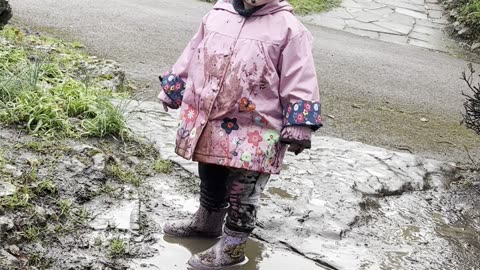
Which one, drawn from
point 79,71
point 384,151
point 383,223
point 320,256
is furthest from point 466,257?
point 79,71

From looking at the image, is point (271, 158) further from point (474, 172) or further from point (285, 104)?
point (474, 172)

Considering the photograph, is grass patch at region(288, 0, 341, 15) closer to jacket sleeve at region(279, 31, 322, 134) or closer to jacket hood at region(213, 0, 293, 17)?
jacket hood at region(213, 0, 293, 17)

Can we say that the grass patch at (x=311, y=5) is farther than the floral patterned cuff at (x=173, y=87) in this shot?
Yes

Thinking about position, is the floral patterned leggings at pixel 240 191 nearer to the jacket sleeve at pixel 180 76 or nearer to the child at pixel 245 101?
the child at pixel 245 101

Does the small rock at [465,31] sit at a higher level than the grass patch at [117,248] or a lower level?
higher

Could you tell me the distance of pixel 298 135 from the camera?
8.20 ft

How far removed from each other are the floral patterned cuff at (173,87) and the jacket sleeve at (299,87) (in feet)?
1.65

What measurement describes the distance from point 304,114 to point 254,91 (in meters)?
0.24

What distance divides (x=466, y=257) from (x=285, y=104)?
4.62 feet

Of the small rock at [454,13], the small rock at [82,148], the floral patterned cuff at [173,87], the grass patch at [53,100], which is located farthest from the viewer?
the small rock at [454,13]

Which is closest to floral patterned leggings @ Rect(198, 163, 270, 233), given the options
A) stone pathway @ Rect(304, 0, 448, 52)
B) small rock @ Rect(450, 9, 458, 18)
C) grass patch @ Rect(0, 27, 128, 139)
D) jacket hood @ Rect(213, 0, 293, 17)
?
jacket hood @ Rect(213, 0, 293, 17)

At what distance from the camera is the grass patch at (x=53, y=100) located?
3557 mm

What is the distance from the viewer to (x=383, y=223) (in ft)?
11.5

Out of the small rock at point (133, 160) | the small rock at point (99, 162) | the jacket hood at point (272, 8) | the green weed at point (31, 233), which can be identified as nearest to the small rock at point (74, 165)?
the small rock at point (99, 162)
